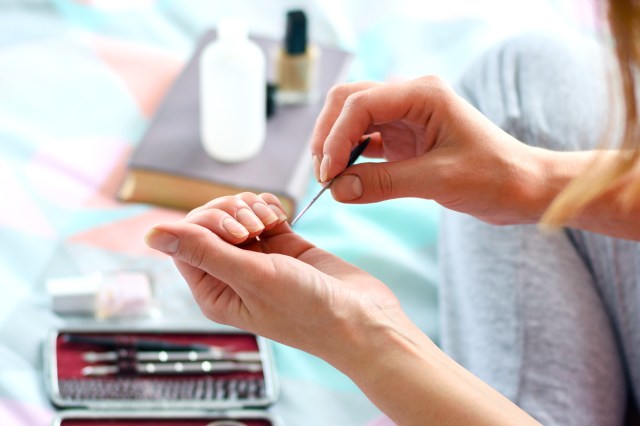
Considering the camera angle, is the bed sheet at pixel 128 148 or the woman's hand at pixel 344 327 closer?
the woman's hand at pixel 344 327

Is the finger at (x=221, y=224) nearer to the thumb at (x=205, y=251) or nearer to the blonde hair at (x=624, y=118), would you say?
the thumb at (x=205, y=251)

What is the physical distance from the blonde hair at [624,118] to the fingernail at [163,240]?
0.27 m

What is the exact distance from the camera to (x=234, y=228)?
688 millimetres

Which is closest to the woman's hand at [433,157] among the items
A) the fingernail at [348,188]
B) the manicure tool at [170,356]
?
the fingernail at [348,188]

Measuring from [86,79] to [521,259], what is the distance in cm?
68

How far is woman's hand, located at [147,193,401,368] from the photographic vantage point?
2.13ft

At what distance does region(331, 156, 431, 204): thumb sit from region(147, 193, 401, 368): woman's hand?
8 centimetres

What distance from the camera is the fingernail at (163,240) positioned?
650 millimetres

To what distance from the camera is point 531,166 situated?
2.54ft

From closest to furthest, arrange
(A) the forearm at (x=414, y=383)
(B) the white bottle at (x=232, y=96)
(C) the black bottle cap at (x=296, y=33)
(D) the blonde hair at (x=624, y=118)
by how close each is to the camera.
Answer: (D) the blonde hair at (x=624, y=118) < (A) the forearm at (x=414, y=383) < (B) the white bottle at (x=232, y=96) < (C) the black bottle cap at (x=296, y=33)

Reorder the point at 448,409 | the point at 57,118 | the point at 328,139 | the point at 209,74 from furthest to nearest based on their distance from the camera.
A: the point at 57,118, the point at 209,74, the point at 328,139, the point at 448,409

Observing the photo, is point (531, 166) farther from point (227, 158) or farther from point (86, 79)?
point (86, 79)

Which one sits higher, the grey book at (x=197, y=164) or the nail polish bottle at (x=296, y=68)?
the nail polish bottle at (x=296, y=68)

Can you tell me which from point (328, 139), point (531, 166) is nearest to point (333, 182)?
point (328, 139)
